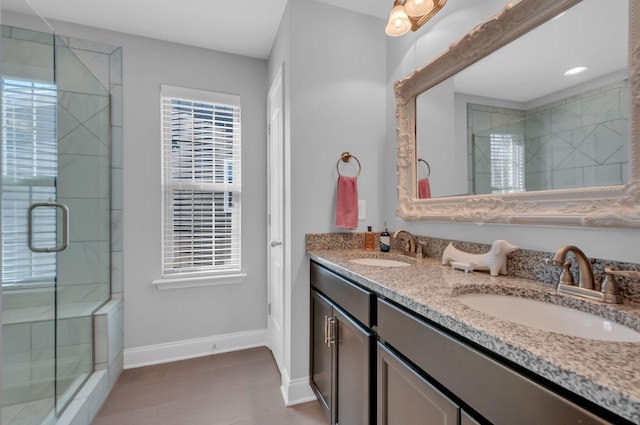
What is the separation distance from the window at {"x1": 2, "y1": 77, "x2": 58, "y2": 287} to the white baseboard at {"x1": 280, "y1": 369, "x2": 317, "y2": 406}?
153 centimetres

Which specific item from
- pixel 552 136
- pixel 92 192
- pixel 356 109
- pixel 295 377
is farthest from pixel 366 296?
pixel 92 192

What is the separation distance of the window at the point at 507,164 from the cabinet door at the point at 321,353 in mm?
985

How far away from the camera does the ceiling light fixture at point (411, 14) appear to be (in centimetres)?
142

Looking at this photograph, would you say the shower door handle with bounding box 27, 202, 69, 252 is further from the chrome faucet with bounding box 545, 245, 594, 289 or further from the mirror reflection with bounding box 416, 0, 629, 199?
the chrome faucet with bounding box 545, 245, 594, 289

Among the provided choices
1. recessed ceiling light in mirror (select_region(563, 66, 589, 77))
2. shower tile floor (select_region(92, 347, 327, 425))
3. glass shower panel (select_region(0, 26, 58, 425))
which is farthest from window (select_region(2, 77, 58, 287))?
recessed ceiling light in mirror (select_region(563, 66, 589, 77))

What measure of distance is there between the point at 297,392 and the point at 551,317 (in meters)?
1.49

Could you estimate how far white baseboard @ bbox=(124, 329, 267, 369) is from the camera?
219cm

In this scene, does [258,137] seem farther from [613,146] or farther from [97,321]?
[613,146]

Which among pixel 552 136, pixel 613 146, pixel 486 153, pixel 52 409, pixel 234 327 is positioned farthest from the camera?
pixel 234 327

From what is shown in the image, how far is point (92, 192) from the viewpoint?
6.48 feet

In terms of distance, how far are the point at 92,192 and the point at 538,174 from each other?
2597 millimetres

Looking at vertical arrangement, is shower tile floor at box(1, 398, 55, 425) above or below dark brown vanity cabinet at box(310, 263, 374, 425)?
below

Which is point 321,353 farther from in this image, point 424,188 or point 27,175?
point 27,175

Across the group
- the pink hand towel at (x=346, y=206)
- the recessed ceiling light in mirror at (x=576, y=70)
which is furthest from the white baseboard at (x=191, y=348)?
the recessed ceiling light in mirror at (x=576, y=70)
